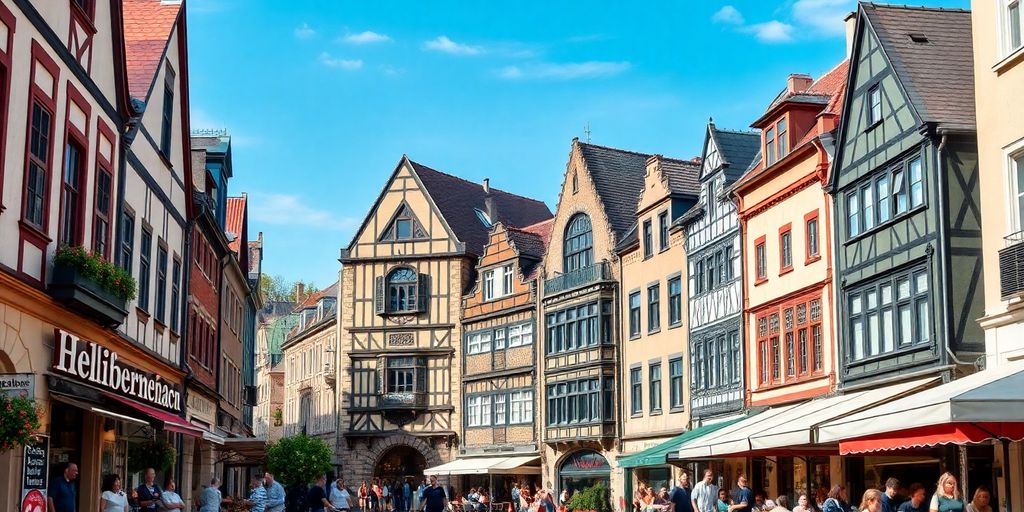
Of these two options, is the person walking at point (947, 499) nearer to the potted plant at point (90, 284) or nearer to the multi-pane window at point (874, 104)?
the potted plant at point (90, 284)

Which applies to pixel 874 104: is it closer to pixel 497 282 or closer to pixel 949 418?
pixel 949 418

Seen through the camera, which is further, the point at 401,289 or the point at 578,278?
the point at 401,289

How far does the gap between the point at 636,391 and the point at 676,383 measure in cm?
388

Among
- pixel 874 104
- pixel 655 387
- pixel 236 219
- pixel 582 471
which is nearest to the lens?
pixel 874 104

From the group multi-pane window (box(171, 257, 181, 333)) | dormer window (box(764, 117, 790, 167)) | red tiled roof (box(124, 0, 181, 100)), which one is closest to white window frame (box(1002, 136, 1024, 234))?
dormer window (box(764, 117, 790, 167))

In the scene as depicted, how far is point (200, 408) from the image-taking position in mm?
32531

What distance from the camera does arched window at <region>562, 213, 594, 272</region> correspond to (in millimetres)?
48400

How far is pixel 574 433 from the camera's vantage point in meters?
47.4

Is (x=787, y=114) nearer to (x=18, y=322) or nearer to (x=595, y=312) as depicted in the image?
(x=595, y=312)

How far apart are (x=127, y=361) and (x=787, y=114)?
17825mm

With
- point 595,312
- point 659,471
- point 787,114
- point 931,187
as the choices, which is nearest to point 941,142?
point 931,187

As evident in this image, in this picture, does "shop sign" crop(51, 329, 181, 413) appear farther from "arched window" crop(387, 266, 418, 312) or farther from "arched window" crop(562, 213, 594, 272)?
"arched window" crop(387, 266, 418, 312)

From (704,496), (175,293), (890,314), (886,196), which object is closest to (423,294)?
(175,293)

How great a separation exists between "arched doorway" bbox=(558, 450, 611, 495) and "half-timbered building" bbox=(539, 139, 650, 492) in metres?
0.04
